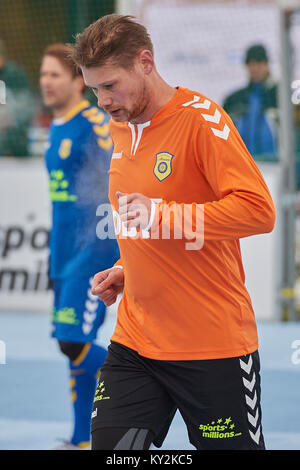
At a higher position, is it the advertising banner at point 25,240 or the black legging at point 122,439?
the black legging at point 122,439

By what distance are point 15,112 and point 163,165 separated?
7700 mm

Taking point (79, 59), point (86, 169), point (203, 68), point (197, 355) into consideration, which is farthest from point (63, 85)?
point (203, 68)

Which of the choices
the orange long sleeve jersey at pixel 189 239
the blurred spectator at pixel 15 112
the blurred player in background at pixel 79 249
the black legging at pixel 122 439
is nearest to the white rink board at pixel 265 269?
the blurred spectator at pixel 15 112

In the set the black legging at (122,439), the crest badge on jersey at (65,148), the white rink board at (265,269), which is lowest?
the white rink board at (265,269)

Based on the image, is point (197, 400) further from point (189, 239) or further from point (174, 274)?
point (189, 239)

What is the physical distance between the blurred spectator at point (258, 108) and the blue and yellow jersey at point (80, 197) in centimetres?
415

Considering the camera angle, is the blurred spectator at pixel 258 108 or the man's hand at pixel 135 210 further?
the blurred spectator at pixel 258 108

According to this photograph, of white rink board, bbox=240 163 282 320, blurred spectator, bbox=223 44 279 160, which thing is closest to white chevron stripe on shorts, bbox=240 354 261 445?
white rink board, bbox=240 163 282 320

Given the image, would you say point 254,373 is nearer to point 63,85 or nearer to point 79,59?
point 79,59

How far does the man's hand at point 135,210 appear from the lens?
8.48 ft

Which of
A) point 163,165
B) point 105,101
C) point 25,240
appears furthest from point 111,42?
point 25,240

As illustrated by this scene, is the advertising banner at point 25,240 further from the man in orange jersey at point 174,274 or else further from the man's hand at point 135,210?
the man's hand at point 135,210

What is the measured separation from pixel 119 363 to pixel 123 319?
0.16 metres
